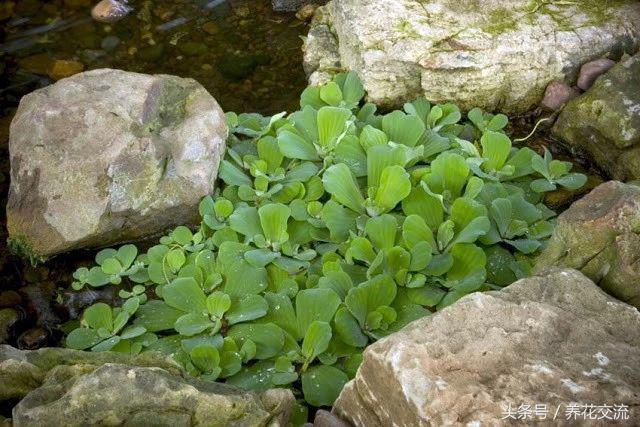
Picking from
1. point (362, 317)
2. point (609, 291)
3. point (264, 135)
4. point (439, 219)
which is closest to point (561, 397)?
point (609, 291)

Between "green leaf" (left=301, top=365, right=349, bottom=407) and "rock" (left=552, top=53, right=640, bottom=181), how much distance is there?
158cm

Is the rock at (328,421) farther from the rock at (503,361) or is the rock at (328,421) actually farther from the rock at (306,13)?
the rock at (306,13)

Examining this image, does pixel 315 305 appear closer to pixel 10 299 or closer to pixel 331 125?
pixel 331 125

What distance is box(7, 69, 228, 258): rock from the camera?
2697mm

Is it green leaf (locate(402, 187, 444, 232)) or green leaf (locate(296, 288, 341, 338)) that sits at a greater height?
green leaf (locate(402, 187, 444, 232))

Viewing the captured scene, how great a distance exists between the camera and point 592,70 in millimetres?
3141

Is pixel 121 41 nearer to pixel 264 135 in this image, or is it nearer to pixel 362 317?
pixel 264 135

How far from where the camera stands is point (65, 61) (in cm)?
370

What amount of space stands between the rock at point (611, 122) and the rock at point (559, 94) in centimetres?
9

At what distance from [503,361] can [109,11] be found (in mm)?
3317

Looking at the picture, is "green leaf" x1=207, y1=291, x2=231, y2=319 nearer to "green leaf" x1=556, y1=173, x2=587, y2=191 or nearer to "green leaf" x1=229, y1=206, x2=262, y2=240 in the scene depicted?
"green leaf" x1=229, y1=206, x2=262, y2=240

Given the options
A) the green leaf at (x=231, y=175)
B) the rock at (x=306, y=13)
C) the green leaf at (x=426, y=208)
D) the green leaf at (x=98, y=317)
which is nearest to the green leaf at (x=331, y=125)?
the green leaf at (x=231, y=175)

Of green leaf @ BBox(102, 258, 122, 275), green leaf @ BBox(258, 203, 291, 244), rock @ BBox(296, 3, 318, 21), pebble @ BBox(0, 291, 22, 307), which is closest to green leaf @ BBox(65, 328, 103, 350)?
green leaf @ BBox(102, 258, 122, 275)

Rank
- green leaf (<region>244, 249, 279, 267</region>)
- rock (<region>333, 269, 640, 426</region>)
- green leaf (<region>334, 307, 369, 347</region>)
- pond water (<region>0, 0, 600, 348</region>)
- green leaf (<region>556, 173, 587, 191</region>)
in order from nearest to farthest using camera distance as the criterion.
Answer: rock (<region>333, 269, 640, 426</region>) < green leaf (<region>334, 307, 369, 347</region>) < green leaf (<region>244, 249, 279, 267</region>) < green leaf (<region>556, 173, 587, 191</region>) < pond water (<region>0, 0, 600, 348</region>)
